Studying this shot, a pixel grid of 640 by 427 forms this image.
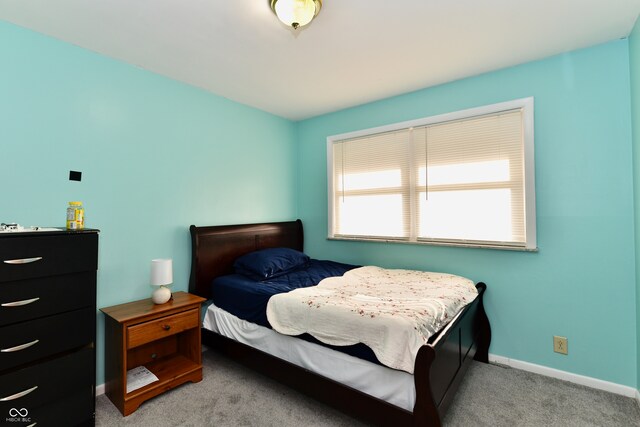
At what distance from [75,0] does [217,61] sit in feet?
2.97

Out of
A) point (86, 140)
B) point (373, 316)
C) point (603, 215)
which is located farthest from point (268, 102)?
point (603, 215)

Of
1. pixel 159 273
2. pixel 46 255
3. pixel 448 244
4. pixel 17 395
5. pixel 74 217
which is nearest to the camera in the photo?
pixel 17 395

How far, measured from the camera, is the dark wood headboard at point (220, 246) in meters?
2.74

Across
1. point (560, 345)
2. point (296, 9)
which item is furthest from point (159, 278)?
point (560, 345)

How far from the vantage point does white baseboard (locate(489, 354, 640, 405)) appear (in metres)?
2.13

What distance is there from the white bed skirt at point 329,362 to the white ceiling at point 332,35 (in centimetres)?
209

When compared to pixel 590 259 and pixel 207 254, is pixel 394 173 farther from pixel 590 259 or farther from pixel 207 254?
pixel 207 254

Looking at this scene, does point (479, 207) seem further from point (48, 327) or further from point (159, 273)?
point (48, 327)

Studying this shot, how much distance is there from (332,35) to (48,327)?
2.45 m

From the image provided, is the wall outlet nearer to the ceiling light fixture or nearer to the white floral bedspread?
the white floral bedspread

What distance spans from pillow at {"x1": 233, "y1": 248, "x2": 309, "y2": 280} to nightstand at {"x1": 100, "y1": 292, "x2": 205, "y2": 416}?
1.73ft

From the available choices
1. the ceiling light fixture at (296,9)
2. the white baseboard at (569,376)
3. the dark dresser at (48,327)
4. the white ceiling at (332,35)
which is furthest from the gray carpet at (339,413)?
the white ceiling at (332,35)

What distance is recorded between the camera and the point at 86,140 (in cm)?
220

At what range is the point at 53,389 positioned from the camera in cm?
164
